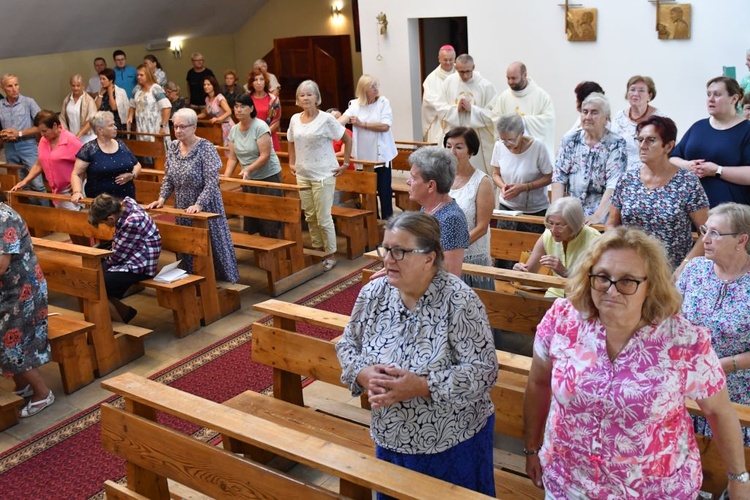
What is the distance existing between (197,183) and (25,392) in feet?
6.48

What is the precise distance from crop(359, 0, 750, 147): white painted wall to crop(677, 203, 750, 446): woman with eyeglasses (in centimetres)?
552

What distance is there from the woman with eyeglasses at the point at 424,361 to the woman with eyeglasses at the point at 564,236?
135 cm

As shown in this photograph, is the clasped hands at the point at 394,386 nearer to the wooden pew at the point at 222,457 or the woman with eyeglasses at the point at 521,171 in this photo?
the wooden pew at the point at 222,457

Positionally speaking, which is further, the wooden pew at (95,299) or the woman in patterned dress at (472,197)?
the wooden pew at (95,299)

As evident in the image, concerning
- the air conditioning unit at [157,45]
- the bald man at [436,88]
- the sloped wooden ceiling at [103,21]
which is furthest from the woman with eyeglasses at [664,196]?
the air conditioning unit at [157,45]

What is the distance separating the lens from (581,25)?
8.75m

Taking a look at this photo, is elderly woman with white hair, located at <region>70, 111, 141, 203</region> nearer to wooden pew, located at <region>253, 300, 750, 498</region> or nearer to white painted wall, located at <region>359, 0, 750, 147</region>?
wooden pew, located at <region>253, 300, 750, 498</region>

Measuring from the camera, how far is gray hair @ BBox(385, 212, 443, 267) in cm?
262

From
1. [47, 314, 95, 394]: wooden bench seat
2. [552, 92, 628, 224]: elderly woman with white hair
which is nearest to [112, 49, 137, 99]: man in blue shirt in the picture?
[47, 314, 95, 394]: wooden bench seat

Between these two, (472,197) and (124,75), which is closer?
(472,197)

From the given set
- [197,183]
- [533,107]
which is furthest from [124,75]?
[533,107]

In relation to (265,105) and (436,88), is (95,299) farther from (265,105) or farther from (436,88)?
(436,88)

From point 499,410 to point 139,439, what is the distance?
4.72ft

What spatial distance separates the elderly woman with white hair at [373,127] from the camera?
25.1 ft
